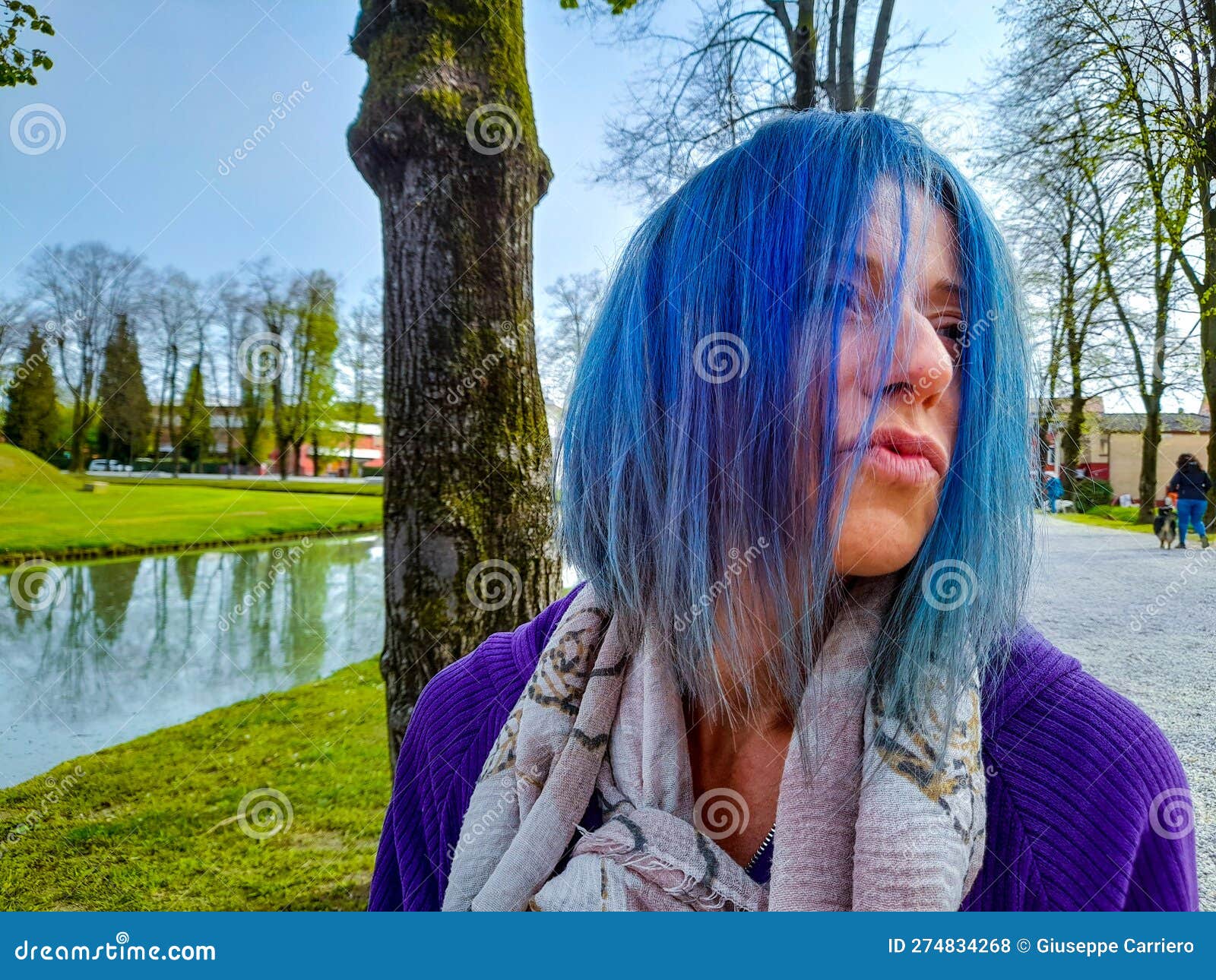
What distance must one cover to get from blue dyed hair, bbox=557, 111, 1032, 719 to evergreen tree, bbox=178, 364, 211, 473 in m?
1.67

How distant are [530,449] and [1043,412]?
112 cm

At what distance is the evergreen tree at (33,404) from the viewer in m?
1.72

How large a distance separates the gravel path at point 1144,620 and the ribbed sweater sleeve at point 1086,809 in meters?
0.53

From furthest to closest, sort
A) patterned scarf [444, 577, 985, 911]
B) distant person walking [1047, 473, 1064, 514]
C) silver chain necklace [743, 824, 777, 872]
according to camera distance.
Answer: distant person walking [1047, 473, 1064, 514] → silver chain necklace [743, 824, 777, 872] → patterned scarf [444, 577, 985, 911]

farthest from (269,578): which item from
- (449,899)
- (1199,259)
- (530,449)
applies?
(1199,259)

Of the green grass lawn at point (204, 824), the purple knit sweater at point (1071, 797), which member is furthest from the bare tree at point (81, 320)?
the purple knit sweater at point (1071, 797)

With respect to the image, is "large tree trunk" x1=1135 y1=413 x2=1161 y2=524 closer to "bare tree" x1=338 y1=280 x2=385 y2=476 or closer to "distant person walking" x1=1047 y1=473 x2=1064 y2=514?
"distant person walking" x1=1047 y1=473 x2=1064 y2=514

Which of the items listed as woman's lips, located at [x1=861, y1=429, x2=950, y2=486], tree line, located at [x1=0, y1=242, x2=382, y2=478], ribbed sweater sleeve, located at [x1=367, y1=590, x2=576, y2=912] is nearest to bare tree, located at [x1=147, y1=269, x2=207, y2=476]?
tree line, located at [x1=0, y1=242, x2=382, y2=478]

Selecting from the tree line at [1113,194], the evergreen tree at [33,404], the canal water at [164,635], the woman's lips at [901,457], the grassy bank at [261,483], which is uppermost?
the tree line at [1113,194]

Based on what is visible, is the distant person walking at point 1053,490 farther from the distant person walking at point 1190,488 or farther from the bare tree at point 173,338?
the bare tree at point 173,338

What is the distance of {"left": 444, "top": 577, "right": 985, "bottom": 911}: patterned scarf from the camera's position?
2.00 ft

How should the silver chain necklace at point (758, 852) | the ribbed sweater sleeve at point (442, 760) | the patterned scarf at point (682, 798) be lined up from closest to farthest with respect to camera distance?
1. the patterned scarf at point (682, 798)
2. the silver chain necklace at point (758, 852)
3. the ribbed sweater sleeve at point (442, 760)

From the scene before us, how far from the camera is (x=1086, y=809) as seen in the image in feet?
2.11

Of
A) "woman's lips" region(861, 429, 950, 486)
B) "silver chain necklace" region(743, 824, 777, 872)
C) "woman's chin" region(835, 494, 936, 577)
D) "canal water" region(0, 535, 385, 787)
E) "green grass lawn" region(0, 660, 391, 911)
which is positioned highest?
"woman's lips" region(861, 429, 950, 486)
